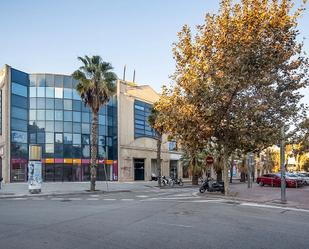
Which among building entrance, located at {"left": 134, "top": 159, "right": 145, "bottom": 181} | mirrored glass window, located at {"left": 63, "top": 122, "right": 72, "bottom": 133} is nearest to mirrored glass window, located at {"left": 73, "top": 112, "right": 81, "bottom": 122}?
mirrored glass window, located at {"left": 63, "top": 122, "right": 72, "bottom": 133}

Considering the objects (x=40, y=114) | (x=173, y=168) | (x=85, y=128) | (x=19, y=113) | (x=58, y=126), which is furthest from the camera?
(x=173, y=168)

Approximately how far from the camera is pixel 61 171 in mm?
48281

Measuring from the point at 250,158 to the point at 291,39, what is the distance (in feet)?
59.7

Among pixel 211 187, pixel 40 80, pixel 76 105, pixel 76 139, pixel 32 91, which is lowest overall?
pixel 211 187

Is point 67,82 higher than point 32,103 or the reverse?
higher

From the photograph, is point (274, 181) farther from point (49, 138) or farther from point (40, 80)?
point (40, 80)

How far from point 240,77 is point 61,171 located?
32003 millimetres

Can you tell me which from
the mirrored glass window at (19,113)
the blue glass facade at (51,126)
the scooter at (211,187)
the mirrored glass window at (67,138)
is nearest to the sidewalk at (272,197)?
the scooter at (211,187)

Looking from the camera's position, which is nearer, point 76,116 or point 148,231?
point 148,231

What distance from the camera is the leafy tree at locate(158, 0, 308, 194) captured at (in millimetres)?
22047

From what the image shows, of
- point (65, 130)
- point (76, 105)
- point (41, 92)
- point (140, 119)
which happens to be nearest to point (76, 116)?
point (76, 105)

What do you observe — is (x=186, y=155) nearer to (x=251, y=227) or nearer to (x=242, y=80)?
(x=242, y=80)

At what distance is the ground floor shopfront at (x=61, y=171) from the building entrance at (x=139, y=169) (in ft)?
14.1

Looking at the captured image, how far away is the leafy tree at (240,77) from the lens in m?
22.0
